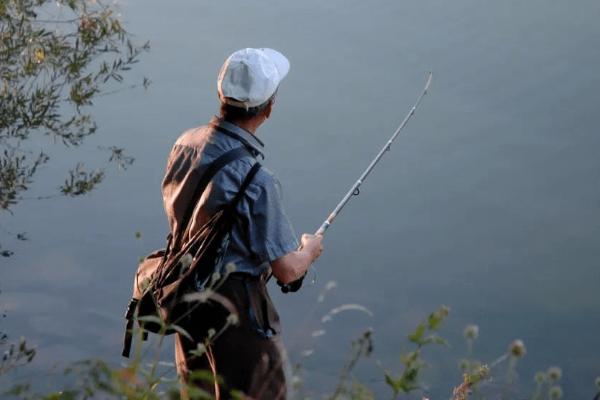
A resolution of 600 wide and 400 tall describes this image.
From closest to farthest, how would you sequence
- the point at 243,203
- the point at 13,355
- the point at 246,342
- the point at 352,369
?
the point at 352,369
the point at 13,355
the point at 243,203
the point at 246,342

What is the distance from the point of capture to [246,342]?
174 inches

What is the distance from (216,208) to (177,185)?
0.21 metres

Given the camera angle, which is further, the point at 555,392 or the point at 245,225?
the point at 245,225

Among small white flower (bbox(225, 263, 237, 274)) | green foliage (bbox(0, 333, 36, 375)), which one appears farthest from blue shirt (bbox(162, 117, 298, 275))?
green foliage (bbox(0, 333, 36, 375))

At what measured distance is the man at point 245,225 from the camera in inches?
169

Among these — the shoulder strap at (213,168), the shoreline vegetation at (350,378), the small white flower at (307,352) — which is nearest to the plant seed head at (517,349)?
the shoreline vegetation at (350,378)

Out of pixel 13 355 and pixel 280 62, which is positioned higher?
pixel 280 62

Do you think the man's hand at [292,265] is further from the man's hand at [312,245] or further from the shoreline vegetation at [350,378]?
the shoreline vegetation at [350,378]

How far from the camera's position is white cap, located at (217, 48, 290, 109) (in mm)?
4434

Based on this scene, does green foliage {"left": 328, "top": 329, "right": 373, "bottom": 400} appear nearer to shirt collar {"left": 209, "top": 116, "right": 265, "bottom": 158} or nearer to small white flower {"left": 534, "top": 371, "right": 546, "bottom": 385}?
small white flower {"left": 534, "top": 371, "right": 546, "bottom": 385}

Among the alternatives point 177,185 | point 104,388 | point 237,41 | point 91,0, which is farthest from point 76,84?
point 237,41

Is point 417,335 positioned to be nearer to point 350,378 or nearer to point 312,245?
point 350,378

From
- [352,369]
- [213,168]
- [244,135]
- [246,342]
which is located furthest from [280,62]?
[352,369]

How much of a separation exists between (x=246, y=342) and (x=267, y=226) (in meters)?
0.37
